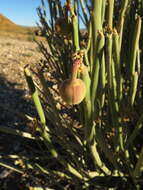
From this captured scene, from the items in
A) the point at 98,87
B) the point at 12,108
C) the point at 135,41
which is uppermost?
the point at 135,41

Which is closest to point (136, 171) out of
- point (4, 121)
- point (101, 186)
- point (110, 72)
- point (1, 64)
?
point (101, 186)

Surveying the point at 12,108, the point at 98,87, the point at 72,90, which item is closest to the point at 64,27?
the point at 98,87

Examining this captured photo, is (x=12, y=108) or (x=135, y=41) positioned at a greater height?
(x=135, y=41)

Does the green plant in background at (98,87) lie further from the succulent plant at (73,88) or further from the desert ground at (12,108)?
the desert ground at (12,108)

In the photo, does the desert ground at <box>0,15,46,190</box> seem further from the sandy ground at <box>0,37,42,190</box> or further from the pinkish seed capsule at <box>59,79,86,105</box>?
the pinkish seed capsule at <box>59,79,86,105</box>

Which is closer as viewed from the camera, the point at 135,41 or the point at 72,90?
the point at 72,90

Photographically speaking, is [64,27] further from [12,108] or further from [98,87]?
[12,108]

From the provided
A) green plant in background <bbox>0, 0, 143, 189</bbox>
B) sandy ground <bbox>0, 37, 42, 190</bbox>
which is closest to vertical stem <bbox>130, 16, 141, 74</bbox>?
green plant in background <bbox>0, 0, 143, 189</bbox>

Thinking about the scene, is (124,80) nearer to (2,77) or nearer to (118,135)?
(118,135)
